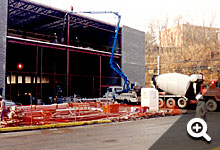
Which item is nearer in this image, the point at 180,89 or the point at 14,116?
the point at 14,116

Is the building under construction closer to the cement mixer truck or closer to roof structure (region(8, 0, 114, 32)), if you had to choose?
roof structure (region(8, 0, 114, 32))

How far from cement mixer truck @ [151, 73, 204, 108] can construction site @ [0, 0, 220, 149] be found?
100 millimetres

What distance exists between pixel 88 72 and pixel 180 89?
72.2 ft

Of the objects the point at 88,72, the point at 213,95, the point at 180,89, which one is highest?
the point at 88,72

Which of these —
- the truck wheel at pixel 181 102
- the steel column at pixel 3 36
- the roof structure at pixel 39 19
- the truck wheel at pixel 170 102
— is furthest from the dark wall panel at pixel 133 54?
the steel column at pixel 3 36

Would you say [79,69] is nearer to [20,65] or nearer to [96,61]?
[96,61]

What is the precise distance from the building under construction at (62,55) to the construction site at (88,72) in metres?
0.13

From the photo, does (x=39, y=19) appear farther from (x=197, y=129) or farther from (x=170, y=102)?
(x=197, y=129)

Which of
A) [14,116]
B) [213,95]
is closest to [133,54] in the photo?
[213,95]

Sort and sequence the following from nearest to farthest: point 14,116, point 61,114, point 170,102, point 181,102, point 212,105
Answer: point 14,116 → point 61,114 → point 212,105 → point 181,102 → point 170,102

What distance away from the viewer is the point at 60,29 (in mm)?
42094

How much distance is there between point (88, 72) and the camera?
46.3m

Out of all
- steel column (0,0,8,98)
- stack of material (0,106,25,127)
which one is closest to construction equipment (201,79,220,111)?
stack of material (0,106,25,127)

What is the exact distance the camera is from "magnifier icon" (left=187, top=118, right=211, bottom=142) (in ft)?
33.9
